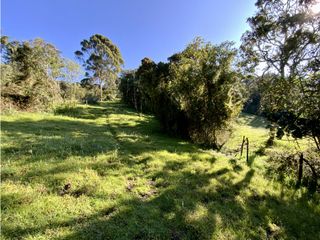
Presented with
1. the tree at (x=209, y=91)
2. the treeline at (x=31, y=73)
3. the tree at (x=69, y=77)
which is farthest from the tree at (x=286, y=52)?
the tree at (x=69, y=77)

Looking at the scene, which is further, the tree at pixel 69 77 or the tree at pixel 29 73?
the tree at pixel 69 77

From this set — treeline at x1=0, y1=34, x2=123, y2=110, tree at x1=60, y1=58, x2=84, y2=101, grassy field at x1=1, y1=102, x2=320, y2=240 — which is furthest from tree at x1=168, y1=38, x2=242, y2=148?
tree at x1=60, y1=58, x2=84, y2=101

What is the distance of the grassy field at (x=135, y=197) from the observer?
173 inches

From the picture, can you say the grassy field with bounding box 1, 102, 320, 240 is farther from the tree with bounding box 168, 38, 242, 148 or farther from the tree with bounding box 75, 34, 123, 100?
the tree with bounding box 75, 34, 123, 100

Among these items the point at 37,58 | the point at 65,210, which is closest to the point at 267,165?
the point at 65,210

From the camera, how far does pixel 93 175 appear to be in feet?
20.5

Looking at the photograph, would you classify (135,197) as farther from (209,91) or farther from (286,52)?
(286,52)

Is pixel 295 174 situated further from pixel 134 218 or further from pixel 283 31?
pixel 283 31

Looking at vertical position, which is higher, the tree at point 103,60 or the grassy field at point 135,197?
the tree at point 103,60

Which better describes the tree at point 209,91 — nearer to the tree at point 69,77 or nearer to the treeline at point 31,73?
the treeline at point 31,73

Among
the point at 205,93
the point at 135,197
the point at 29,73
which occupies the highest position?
the point at 29,73

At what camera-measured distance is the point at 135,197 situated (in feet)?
18.5

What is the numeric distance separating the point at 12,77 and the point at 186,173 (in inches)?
600

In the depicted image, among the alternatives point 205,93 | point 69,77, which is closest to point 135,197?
point 205,93
